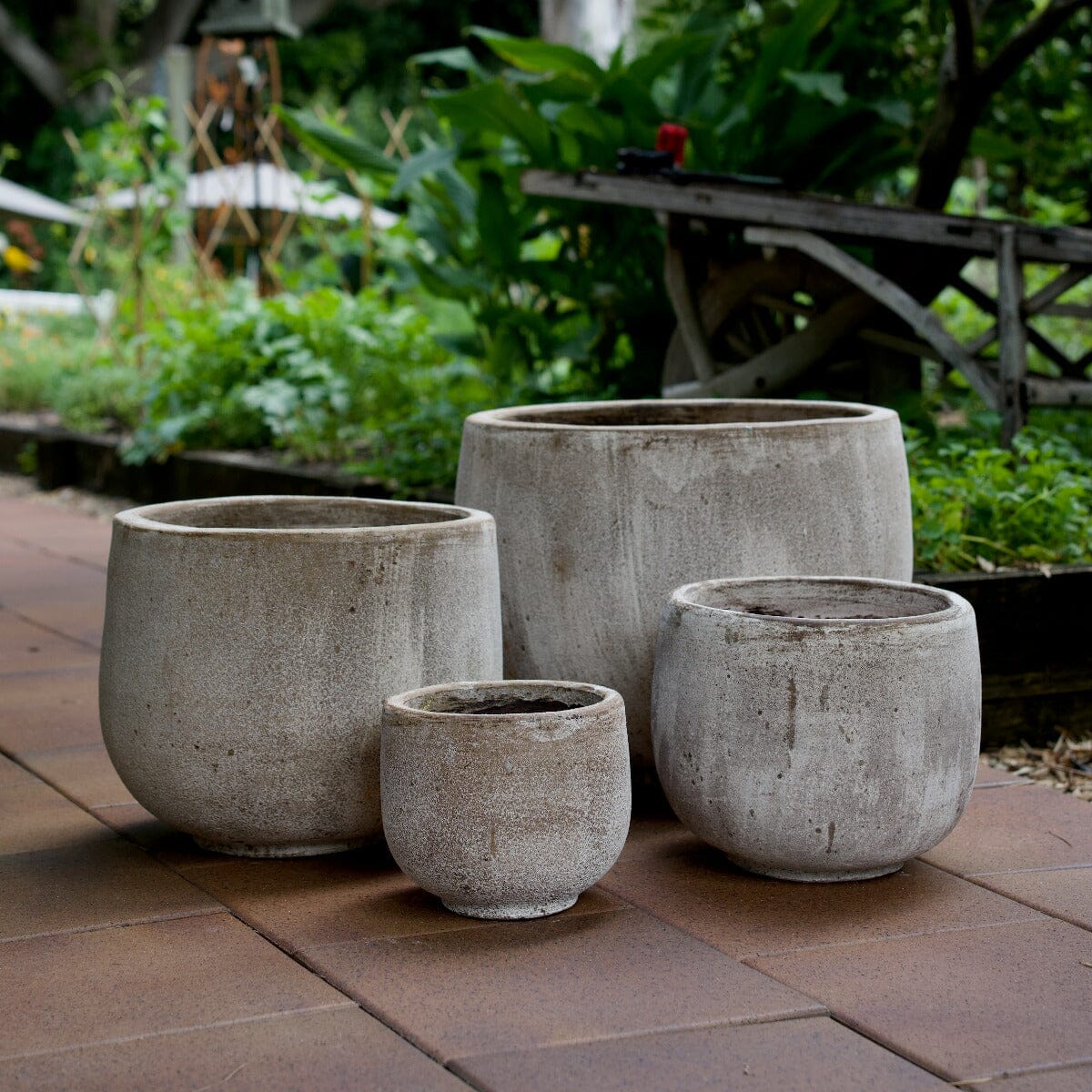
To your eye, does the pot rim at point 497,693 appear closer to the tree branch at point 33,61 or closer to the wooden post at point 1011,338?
the wooden post at point 1011,338

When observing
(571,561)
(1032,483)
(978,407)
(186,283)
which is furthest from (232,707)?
(186,283)

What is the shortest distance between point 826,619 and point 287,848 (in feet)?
3.52

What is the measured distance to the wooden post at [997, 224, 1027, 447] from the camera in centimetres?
470

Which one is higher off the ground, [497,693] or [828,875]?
[497,693]

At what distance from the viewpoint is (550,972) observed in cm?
232

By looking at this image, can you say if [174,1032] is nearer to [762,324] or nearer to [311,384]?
[762,324]

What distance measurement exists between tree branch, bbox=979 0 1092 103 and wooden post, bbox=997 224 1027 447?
1335mm

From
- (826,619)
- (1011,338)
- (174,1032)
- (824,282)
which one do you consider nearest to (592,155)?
(824,282)

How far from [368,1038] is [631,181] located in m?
3.97

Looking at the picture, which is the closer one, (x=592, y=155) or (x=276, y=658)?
(x=276, y=658)

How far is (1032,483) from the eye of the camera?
4.26 meters

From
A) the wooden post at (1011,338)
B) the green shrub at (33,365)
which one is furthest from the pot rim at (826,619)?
the green shrub at (33,365)

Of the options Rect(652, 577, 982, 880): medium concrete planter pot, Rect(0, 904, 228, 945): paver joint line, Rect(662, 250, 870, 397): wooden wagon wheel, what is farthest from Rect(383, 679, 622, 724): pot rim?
Rect(662, 250, 870, 397): wooden wagon wheel

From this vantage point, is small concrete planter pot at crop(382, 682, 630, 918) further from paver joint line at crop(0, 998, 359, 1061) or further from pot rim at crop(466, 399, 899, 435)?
pot rim at crop(466, 399, 899, 435)
